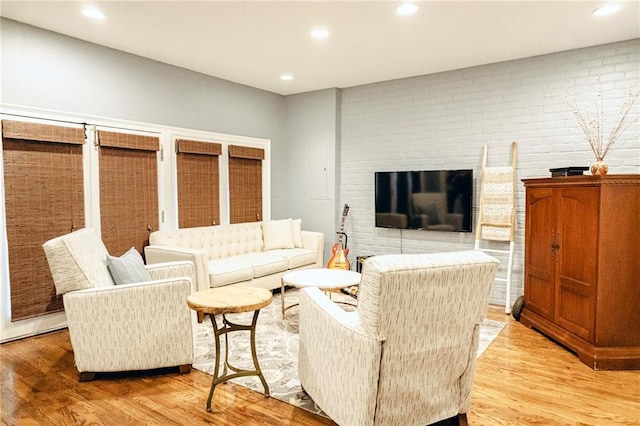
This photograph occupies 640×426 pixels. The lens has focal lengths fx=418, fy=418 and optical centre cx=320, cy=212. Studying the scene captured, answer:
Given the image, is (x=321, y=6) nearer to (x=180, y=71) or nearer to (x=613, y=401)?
(x=180, y=71)

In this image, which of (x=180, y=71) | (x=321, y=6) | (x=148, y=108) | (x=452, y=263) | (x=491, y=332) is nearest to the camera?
(x=452, y=263)

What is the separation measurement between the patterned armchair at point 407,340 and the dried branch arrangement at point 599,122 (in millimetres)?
2858

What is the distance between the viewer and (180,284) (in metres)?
2.82

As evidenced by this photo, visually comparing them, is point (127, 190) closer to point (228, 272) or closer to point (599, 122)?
point (228, 272)

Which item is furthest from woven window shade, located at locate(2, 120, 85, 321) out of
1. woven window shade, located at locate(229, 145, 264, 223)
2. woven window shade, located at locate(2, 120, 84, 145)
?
woven window shade, located at locate(229, 145, 264, 223)

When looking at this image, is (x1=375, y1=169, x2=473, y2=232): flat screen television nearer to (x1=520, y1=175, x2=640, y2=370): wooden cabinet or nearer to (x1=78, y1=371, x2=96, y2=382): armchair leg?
(x1=520, y1=175, x2=640, y2=370): wooden cabinet

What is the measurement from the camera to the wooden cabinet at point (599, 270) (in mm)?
2990

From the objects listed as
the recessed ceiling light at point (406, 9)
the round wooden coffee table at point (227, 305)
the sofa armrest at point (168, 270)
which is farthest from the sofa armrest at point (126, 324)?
the recessed ceiling light at point (406, 9)

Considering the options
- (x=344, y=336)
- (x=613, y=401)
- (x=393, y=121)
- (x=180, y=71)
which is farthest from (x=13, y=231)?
(x=613, y=401)

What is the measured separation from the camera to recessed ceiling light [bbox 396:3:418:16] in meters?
3.19

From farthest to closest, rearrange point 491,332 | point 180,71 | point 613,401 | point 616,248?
point 180,71 → point 491,332 → point 616,248 → point 613,401

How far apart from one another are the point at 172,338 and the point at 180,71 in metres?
3.26

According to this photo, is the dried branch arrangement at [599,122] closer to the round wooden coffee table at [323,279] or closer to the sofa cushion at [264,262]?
the round wooden coffee table at [323,279]

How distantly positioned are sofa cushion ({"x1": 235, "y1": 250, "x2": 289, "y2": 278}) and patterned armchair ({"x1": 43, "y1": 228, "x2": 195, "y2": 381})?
1.77 m
